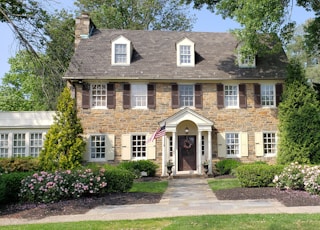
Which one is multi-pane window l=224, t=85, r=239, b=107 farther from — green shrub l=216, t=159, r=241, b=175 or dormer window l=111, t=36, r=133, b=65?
dormer window l=111, t=36, r=133, b=65

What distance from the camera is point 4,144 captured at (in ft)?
59.5

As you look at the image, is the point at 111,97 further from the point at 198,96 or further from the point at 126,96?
the point at 198,96

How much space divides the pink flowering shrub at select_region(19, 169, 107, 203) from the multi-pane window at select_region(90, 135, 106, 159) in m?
6.98

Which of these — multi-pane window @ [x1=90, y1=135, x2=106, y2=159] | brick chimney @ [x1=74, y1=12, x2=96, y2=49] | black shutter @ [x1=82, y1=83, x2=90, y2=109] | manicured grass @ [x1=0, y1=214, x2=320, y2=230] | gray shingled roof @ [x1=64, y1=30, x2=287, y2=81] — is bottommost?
manicured grass @ [x1=0, y1=214, x2=320, y2=230]

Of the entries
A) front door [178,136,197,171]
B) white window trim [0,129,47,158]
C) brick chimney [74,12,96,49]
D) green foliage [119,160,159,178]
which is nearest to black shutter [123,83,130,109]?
green foliage [119,160,159,178]

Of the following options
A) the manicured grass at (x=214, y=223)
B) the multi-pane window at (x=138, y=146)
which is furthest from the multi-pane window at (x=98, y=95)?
the manicured grass at (x=214, y=223)

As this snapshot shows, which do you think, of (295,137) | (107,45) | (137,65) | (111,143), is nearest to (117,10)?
(107,45)

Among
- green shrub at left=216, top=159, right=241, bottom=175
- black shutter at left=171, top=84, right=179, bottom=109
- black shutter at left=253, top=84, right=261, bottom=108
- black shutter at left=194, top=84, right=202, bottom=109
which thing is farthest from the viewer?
black shutter at left=253, top=84, right=261, bottom=108

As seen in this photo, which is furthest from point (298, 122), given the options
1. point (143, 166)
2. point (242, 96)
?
point (143, 166)

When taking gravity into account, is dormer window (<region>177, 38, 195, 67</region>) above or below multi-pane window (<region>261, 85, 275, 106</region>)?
above

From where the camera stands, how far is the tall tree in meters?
30.1

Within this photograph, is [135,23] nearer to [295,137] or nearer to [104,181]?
[295,137]

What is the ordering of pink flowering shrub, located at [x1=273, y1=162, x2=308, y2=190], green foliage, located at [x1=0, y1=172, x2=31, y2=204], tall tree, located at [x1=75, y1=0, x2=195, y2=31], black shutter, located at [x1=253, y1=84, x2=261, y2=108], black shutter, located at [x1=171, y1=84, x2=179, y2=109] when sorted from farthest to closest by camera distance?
tall tree, located at [x1=75, y1=0, x2=195, y2=31] < black shutter, located at [x1=253, y1=84, x2=261, y2=108] < black shutter, located at [x1=171, y1=84, x2=179, y2=109] < pink flowering shrub, located at [x1=273, y1=162, x2=308, y2=190] < green foliage, located at [x1=0, y1=172, x2=31, y2=204]

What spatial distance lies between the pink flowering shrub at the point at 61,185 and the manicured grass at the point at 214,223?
2.67 m
